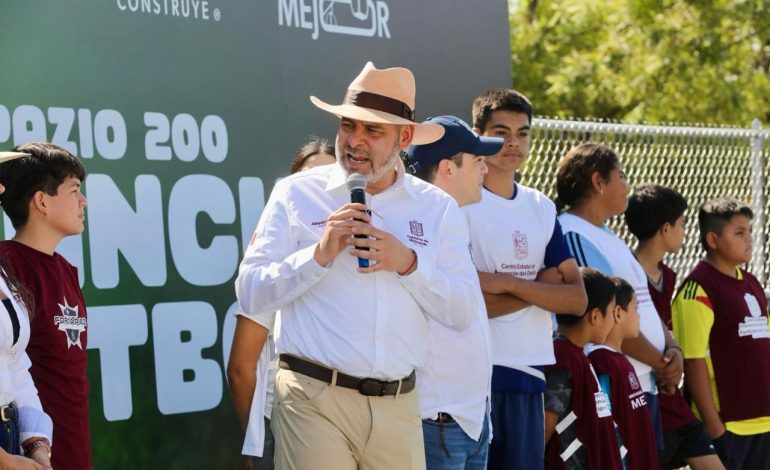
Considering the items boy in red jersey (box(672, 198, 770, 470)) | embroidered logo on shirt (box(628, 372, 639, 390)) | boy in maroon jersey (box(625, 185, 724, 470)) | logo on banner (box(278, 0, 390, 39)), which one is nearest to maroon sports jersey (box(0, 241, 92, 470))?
logo on banner (box(278, 0, 390, 39))

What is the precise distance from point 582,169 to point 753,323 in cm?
162

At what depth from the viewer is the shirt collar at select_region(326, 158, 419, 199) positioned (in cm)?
415

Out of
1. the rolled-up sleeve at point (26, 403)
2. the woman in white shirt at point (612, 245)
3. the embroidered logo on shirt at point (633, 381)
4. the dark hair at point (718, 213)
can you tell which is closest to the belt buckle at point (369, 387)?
the rolled-up sleeve at point (26, 403)

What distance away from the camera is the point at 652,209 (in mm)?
6836

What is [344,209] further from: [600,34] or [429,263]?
[600,34]

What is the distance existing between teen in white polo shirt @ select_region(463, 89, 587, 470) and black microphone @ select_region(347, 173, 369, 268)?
4.55 ft

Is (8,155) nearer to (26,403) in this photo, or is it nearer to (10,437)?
(26,403)

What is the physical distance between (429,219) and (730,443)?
3.50 meters

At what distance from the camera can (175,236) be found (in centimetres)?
541

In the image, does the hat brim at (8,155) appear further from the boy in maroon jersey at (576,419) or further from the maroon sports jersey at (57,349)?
the boy in maroon jersey at (576,419)

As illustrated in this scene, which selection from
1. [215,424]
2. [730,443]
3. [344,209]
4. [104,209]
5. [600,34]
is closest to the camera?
[344,209]

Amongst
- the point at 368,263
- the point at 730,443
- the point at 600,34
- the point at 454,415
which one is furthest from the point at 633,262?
the point at 600,34

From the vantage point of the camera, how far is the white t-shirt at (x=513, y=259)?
5258 millimetres

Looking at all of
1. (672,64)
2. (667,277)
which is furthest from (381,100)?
(672,64)
